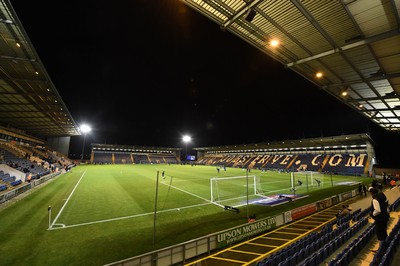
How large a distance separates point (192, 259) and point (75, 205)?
12625 millimetres

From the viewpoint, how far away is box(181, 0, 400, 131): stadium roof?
7246 millimetres

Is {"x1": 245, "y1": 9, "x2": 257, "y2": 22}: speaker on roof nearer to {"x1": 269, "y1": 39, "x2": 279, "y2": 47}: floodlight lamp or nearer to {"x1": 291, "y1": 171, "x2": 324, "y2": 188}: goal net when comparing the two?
{"x1": 269, "y1": 39, "x2": 279, "y2": 47}: floodlight lamp

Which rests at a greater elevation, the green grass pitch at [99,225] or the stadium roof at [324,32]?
the stadium roof at [324,32]

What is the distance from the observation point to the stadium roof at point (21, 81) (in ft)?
36.6

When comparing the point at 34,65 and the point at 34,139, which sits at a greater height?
the point at 34,65

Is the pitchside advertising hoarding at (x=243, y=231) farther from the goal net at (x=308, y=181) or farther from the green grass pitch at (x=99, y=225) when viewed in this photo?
Answer: the goal net at (x=308, y=181)

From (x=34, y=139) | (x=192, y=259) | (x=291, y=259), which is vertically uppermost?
(x=34, y=139)

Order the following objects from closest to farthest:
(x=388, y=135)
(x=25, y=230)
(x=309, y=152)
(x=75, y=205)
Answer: (x=25, y=230) → (x=75, y=205) → (x=388, y=135) → (x=309, y=152)

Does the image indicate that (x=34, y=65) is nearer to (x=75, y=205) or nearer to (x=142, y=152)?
(x=75, y=205)

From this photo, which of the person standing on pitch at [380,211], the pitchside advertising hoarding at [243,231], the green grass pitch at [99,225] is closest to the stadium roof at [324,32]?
the person standing on pitch at [380,211]

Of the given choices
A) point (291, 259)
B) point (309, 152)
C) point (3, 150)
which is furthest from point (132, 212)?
point (309, 152)

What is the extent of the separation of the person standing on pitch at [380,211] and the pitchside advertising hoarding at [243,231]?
18.0ft

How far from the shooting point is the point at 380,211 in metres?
5.70

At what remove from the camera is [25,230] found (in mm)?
10180
